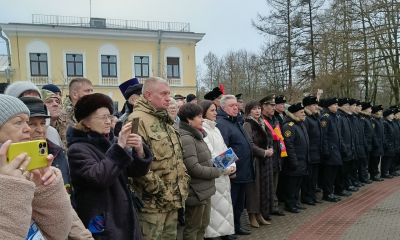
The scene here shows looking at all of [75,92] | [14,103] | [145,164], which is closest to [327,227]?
[145,164]

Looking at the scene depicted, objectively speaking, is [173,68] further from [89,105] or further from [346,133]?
[89,105]

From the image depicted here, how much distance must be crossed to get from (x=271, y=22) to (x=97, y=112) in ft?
71.3

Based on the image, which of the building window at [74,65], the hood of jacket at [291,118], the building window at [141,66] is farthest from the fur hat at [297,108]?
the building window at [74,65]

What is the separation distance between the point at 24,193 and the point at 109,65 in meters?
25.8

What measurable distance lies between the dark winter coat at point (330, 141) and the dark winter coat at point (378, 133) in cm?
272

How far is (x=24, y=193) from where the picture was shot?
1.52 meters

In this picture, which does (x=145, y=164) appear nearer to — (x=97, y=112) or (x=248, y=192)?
(x=97, y=112)

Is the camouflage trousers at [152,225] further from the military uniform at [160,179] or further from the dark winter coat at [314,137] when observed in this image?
the dark winter coat at [314,137]

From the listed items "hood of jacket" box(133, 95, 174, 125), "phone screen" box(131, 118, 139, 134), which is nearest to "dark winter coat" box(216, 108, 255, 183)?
"hood of jacket" box(133, 95, 174, 125)

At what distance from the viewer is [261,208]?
19.4 ft

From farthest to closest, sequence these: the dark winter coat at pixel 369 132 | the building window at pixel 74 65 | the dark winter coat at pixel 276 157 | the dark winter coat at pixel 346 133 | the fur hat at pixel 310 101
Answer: the building window at pixel 74 65
the dark winter coat at pixel 369 132
the dark winter coat at pixel 346 133
the fur hat at pixel 310 101
the dark winter coat at pixel 276 157

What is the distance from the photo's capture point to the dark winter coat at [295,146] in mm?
6691

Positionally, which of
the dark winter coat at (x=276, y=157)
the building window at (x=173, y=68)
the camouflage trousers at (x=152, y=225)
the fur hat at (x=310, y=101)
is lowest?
the camouflage trousers at (x=152, y=225)

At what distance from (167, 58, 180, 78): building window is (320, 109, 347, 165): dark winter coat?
67.0 ft
